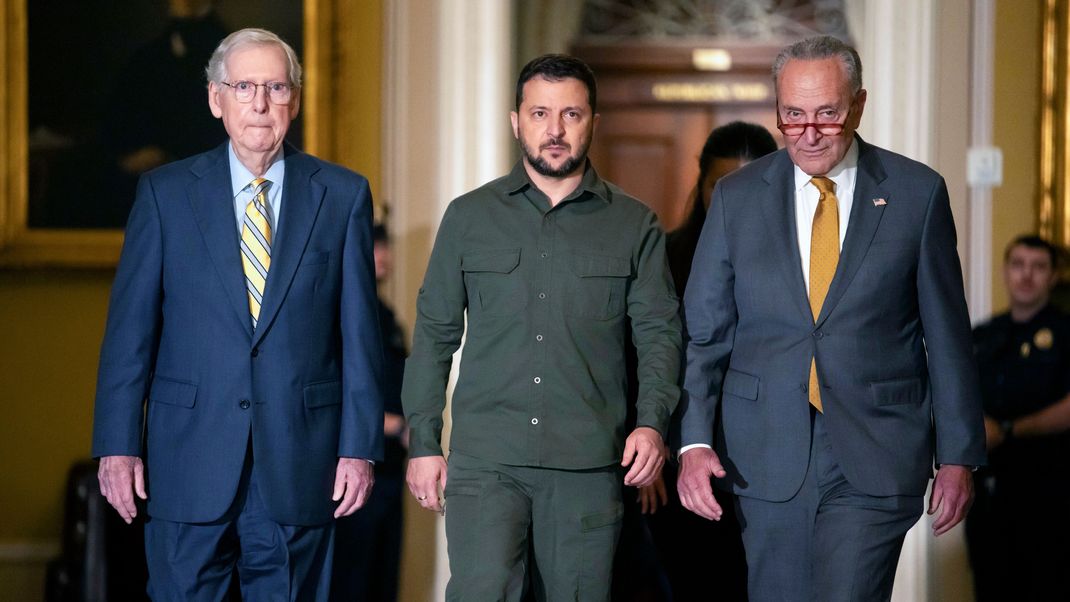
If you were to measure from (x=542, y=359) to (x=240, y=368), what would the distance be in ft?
2.33

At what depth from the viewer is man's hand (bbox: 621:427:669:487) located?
3.16 metres

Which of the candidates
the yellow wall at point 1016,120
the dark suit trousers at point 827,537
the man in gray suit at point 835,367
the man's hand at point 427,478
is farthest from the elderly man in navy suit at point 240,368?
the yellow wall at point 1016,120

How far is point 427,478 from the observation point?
10.8 feet

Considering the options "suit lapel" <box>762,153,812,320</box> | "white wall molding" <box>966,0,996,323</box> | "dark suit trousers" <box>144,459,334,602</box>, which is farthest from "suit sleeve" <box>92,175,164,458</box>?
"white wall molding" <box>966,0,996,323</box>

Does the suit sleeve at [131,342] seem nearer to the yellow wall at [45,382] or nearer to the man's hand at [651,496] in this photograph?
the man's hand at [651,496]

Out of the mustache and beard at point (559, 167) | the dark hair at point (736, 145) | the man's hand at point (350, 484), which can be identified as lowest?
the man's hand at point (350, 484)

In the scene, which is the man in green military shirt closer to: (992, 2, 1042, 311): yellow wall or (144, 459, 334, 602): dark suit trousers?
(144, 459, 334, 602): dark suit trousers

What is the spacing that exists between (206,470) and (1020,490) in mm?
3613

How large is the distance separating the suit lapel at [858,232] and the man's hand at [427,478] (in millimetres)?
950

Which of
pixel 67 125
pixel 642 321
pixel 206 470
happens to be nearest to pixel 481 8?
pixel 67 125

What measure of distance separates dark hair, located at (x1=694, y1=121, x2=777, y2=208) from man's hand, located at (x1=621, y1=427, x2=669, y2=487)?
1.31 metres

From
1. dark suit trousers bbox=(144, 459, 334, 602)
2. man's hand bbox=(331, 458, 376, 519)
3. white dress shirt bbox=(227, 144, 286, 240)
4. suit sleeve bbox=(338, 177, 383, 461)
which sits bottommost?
dark suit trousers bbox=(144, 459, 334, 602)

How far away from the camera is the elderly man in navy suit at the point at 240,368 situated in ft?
10.3

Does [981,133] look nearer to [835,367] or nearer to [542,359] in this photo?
[835,367]
